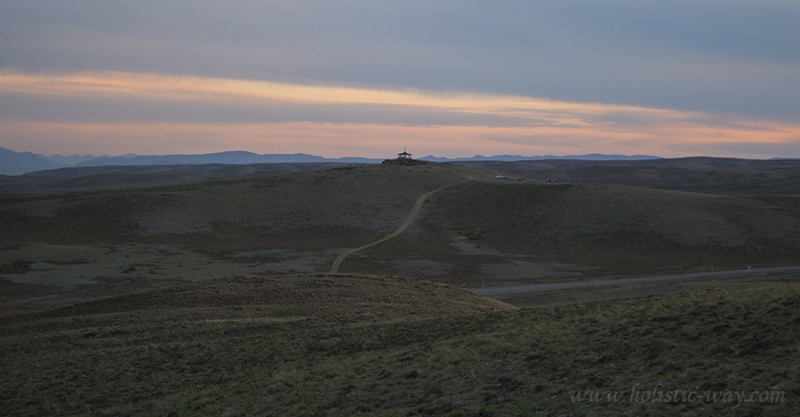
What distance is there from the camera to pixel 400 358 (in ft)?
45.1

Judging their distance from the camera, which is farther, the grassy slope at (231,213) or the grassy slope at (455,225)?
the grassy slope at (231,213)

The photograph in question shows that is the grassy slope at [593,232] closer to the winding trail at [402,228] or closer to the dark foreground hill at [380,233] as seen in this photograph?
the dark foreground hill at [380,233]

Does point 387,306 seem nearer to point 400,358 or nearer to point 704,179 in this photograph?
point 400,358

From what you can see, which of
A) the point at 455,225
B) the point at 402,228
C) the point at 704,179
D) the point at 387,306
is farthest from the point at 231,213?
the point at 704,179

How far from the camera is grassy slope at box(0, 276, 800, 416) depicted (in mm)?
9609

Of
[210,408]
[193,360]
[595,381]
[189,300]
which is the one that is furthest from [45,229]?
[595,381]

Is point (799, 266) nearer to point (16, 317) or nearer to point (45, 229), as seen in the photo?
point (16, 317)

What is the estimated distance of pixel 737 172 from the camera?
503 ft

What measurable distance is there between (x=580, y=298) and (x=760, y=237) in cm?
3147

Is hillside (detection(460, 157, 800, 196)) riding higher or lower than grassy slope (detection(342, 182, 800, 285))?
higher

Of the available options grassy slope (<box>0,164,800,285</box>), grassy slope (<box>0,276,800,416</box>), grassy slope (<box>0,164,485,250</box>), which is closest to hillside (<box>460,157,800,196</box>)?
grassy slope (<box>0,164,800,285</box>)

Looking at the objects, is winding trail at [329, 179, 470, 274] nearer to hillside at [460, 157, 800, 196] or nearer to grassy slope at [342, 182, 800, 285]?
grassy slope at [342, 182, 800, 285]

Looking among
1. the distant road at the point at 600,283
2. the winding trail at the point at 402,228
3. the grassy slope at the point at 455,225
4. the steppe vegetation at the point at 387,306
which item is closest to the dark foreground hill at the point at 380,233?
the grassy slope at the point at 455,225

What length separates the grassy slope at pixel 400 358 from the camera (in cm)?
961
